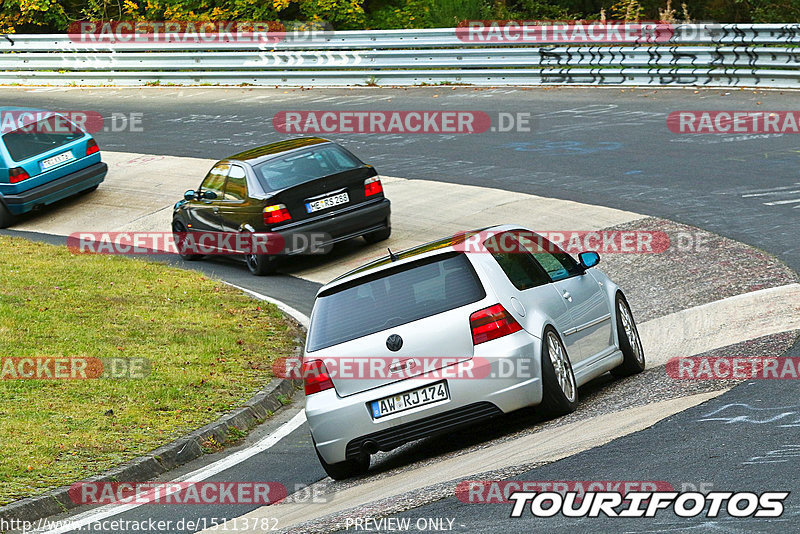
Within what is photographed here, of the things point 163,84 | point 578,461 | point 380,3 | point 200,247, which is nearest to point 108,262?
point 200,247

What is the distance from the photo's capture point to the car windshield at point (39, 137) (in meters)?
21.1

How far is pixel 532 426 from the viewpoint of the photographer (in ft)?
27.3

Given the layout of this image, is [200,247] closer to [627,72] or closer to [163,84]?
[627,72]

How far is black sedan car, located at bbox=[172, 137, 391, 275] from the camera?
1642cm

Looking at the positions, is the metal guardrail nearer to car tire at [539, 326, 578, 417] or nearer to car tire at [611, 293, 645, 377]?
car tire at [611, 293, 645, 377]

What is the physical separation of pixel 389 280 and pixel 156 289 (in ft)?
25.7

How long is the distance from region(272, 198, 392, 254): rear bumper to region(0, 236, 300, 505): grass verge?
1.24 metres

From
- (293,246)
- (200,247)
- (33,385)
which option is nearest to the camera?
(33,385)

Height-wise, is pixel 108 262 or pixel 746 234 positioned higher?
A: pixel 746 234

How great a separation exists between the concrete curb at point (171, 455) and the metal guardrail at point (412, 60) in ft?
47.3

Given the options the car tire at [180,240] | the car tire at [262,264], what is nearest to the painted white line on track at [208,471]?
the car tire at [262,264]

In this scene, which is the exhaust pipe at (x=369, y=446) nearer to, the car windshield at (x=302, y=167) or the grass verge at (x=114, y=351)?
the grass verge at (x=114, y=351)

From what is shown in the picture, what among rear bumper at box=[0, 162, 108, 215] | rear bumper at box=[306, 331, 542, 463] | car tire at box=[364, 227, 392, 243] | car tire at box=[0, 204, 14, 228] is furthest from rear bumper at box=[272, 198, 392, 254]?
rear bumper at box=[306, 331, 542, 463]

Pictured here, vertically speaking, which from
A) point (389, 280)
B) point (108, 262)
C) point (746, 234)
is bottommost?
point (108, 262)
